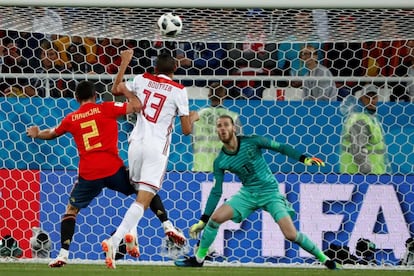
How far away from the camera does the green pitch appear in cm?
880

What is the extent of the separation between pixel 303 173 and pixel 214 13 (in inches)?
78.5

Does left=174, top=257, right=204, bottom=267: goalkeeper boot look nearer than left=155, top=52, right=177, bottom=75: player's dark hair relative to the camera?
No

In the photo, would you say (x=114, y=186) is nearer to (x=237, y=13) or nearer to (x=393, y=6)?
(x=237, y=13)

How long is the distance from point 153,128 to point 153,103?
19cm

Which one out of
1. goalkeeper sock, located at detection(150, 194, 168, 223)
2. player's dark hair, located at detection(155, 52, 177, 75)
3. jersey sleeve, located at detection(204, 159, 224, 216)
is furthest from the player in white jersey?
jersey sleeve, located at detection(204, 159, 224, 216)

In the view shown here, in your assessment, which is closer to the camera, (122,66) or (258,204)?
(122,66)

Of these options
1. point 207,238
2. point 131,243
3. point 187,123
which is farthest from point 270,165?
point 131,243

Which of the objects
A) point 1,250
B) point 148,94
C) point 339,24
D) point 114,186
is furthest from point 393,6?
point 1,250

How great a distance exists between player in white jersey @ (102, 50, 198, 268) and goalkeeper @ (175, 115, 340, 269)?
2.60 ft

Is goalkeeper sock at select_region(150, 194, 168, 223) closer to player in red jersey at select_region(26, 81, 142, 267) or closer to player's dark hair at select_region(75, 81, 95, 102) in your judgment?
player in red jersey at select_region(26, 81, 142, 267)

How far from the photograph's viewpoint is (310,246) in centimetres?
902

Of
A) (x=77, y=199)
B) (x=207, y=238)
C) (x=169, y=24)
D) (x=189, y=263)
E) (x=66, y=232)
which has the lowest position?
(x=189, y=263)

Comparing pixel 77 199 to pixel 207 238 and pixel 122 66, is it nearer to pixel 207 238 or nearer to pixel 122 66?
pixel 122 66

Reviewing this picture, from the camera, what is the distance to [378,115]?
9945 mm
